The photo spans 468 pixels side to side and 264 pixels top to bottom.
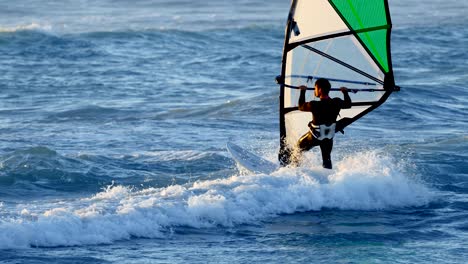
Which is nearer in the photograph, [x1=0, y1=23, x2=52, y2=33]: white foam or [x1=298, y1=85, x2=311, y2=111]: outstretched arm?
[x1=298, y1=85, x2=311, y2=111]: outstretched arm

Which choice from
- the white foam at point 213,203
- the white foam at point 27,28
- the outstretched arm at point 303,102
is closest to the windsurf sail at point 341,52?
the outstretched arm at point 303,102

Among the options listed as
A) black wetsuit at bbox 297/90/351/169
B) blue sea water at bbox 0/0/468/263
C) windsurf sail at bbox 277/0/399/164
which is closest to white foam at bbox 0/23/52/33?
blue sea water at bbox 0/0/468/263

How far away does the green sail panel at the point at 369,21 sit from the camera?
1088 cm

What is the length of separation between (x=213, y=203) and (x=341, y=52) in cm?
243

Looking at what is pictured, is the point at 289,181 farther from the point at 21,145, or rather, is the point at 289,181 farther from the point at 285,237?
the point at 21,145

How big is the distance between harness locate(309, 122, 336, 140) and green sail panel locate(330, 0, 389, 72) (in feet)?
3.38

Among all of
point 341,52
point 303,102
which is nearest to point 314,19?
point 341,52

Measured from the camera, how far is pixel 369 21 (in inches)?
431

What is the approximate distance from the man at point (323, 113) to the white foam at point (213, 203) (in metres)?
0.44

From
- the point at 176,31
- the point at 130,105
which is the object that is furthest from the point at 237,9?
the point at 130,105

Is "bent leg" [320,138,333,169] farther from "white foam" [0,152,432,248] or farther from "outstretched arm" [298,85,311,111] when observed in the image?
"outstretched arm" [298,85,311,111]

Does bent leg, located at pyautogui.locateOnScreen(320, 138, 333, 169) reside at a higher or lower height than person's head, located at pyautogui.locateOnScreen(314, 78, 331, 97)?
lower

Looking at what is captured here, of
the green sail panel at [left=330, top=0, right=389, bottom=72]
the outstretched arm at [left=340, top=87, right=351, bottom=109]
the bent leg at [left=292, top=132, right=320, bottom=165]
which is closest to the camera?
the outstretched arm at [left=340, top=87, right=351, bottom=109]

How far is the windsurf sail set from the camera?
35.9 ft
